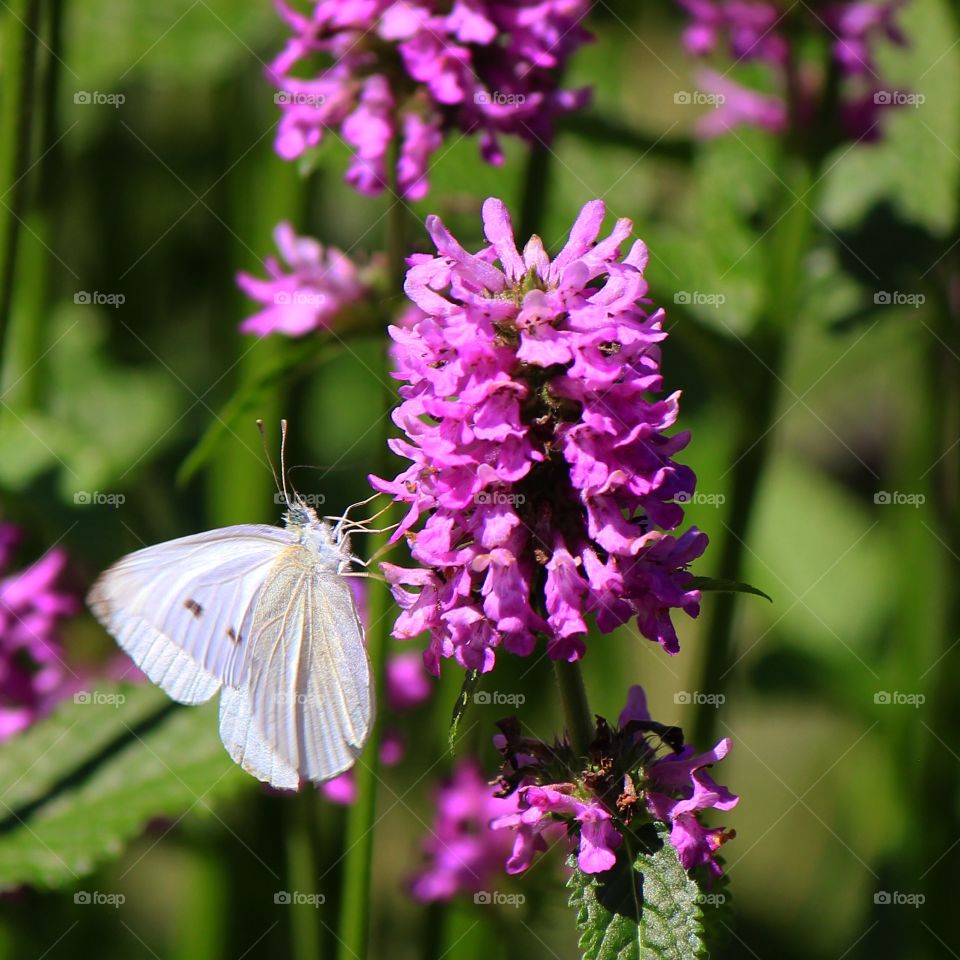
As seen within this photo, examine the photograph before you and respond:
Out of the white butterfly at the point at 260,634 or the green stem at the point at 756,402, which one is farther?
the green stem at the point at 756,402

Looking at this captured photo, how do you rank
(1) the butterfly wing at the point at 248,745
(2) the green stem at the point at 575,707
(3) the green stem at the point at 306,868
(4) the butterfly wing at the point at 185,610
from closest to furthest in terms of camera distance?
(2) the green stem at the point at 575,707 < (1) the butterfly wing at the point at 248,745 < (4) the butterfly wing at the point at 185,610 < (3) the green stem at the point at 306,868

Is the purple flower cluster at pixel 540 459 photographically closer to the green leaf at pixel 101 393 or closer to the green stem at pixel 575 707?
the green stem at pixel 575 707

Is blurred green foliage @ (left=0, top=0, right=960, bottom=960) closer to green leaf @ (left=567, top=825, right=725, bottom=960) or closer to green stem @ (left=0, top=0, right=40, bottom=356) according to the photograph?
green stem @ (left=0, top=0, right=40, bottom=356)

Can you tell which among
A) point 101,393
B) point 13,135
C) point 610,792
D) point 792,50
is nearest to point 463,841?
point 610,792

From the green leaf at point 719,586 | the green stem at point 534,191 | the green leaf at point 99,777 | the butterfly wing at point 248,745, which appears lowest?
the green leaf at point 99,777

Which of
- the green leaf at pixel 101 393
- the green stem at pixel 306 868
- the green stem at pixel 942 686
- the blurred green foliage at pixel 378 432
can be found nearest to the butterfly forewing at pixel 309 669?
the blurred green foliage at pixel 378 432

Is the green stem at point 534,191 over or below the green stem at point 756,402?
over
